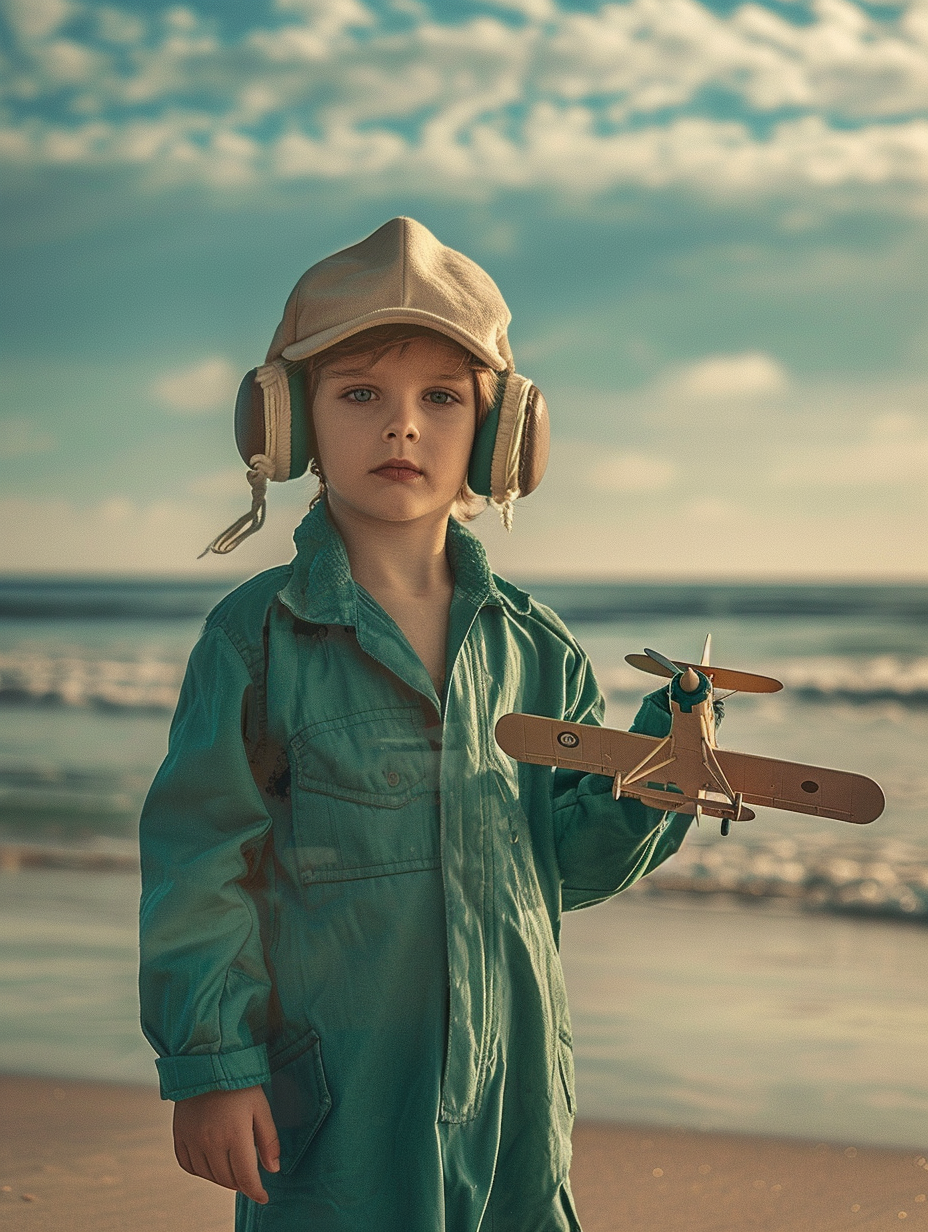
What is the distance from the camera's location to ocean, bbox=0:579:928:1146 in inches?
150

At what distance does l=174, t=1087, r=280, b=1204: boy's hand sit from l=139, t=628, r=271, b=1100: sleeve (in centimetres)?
3

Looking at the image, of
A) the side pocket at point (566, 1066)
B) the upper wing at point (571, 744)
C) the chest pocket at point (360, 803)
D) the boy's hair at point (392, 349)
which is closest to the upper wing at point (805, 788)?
the upper wing at point (571, 744)

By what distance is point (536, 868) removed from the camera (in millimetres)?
1955

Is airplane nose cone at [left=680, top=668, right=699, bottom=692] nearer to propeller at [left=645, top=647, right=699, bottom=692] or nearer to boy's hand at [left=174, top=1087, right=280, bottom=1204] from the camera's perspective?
propeller at [left=645, top=647, right=699, bottom=692]

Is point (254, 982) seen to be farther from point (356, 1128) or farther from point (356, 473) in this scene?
point (356, 473)

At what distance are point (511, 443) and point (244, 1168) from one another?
41.2 inches

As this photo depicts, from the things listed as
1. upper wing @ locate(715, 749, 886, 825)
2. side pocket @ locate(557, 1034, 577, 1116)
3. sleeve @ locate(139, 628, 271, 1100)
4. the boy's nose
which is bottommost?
side pocket @ locate(557, 1034, 577, 1116)

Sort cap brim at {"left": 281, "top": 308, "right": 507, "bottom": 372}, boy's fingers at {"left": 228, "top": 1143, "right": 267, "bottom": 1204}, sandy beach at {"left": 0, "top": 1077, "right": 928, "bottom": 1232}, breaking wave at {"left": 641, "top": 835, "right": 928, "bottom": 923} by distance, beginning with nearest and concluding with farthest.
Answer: boy's fingers at {"left": 228, "top": 1143, "right": 267, "bottom": 1204} → cap brim at {"left": 281, "top": 308, "right": 507, "bottom": 372} → sandy beach at {"left": 0, "top": 1077, "right": 928, "bottom": 1232} → breaking wave at {"left": 641, "top": 835, "right": 928, "bottom": 923}

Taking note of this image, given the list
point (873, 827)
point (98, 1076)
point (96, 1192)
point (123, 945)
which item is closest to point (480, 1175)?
point (96, 1192)

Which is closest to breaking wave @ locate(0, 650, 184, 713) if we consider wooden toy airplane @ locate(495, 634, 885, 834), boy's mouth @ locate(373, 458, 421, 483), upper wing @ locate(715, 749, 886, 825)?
boy's mouth @ locate(373, 458, 421, 483)

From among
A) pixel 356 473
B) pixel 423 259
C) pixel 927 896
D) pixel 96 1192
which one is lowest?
pixel 96 1192

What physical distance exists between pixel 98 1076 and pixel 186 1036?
2.42 m

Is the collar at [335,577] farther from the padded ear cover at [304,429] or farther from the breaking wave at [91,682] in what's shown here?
the breaking wave at [91,682]

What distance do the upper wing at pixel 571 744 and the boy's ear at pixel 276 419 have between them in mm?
541
